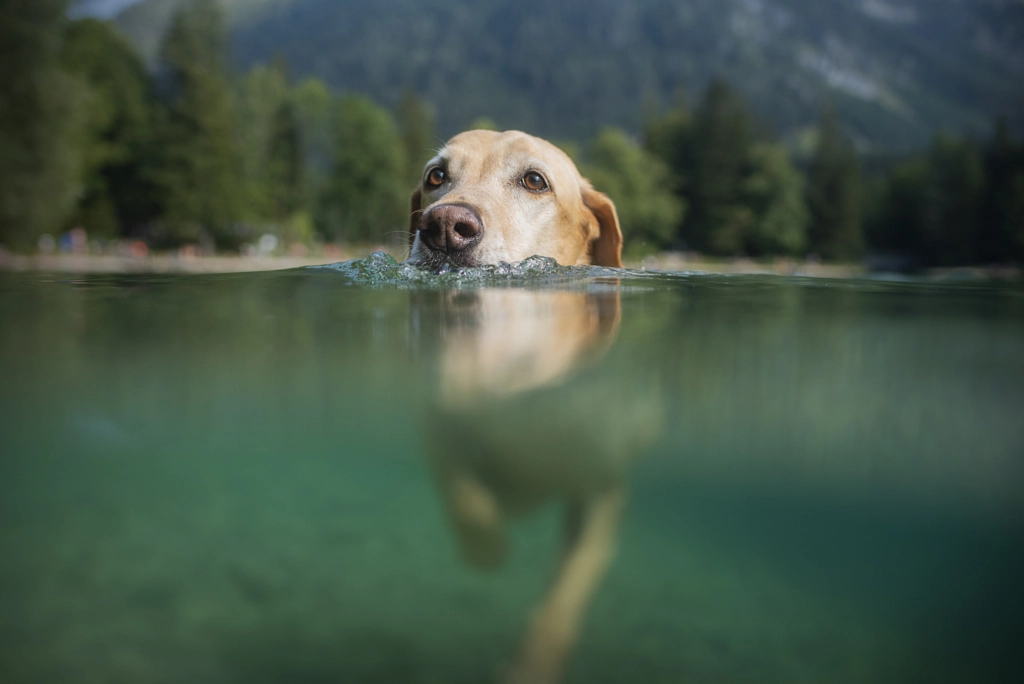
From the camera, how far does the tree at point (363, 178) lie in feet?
217

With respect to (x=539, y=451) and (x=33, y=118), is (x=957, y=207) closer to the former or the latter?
(x=33, y=118)

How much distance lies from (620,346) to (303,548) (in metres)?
1.59

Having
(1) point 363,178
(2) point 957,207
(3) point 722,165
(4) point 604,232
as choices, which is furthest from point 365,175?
(4) point 604,232

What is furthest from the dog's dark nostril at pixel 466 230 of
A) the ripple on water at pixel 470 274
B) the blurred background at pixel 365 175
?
the blurred background at pixel 365 175

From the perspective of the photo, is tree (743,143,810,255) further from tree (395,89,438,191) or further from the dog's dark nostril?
the dog's dark nostril

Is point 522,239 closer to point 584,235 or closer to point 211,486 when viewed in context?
point 584,235

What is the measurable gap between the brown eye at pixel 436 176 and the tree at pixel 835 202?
2750 inches

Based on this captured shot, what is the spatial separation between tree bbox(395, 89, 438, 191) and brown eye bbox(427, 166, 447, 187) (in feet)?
211

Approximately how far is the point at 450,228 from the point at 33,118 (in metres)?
26.2

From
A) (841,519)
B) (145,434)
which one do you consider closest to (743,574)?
(841,519)

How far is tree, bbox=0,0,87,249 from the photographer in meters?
24.7

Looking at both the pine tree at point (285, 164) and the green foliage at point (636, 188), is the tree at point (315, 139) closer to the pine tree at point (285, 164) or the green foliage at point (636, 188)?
the pine tree at point (285, 164)

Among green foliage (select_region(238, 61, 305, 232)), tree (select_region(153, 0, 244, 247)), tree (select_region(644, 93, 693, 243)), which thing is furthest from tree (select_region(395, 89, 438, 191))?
tree (select_region(644, 93, 693, 243))

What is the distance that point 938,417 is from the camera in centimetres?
241
